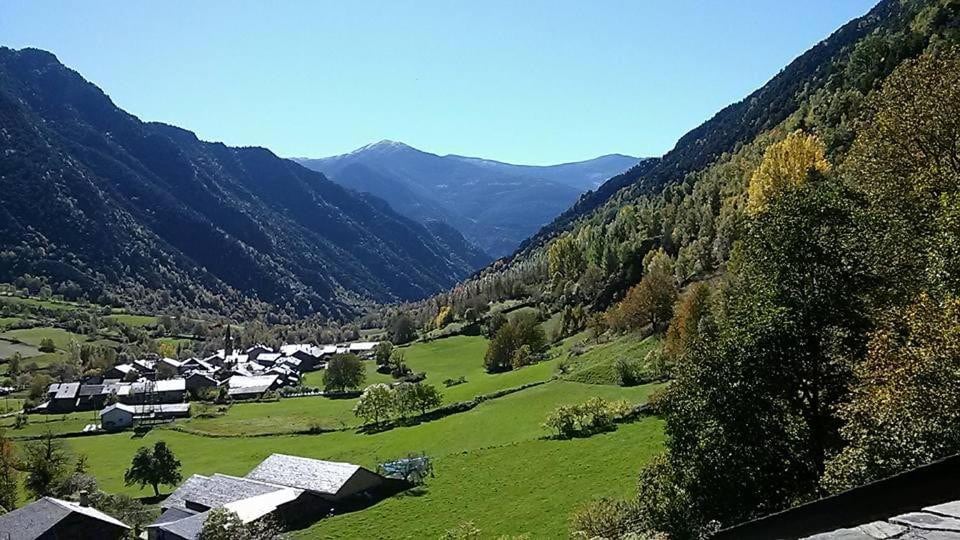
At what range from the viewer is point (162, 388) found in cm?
14312

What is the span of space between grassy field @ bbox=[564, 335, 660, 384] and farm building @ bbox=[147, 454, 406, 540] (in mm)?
31494

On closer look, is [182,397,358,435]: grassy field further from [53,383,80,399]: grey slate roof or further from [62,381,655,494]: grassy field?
[53,383,80,399]: grey slate roof

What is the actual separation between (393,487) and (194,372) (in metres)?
113

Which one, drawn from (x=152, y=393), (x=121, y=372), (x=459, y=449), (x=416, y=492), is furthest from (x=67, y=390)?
(x=416, y=492)

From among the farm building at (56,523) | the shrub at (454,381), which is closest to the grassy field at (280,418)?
the shrub at (454,381)

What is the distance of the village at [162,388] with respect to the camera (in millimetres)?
126375

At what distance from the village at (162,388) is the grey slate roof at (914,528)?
433 feet

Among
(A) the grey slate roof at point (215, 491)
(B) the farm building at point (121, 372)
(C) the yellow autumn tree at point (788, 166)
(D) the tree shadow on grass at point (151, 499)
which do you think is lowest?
(D) the tree shadow on grass at point (151, 499)

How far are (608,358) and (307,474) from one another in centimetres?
4403

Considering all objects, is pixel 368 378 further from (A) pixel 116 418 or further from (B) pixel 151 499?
(B) pixel 151 499

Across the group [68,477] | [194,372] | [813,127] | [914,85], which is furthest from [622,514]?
[194,372]

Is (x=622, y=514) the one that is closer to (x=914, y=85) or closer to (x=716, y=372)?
(x=716, y=372)

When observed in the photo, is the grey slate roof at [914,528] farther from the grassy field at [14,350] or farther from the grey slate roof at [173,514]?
the grassy field at [14,350]

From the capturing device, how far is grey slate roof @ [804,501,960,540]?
12.9 ft
